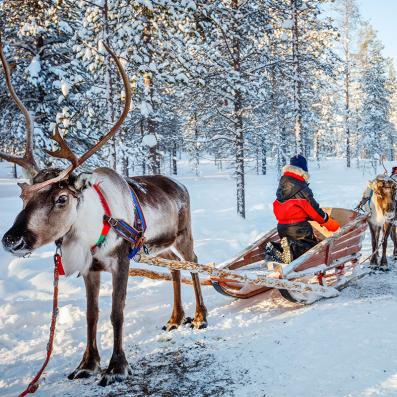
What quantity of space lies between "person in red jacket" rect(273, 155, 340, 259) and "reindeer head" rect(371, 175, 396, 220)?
2053mm

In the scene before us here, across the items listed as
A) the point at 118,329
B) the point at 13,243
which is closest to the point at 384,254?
the point at 118,329

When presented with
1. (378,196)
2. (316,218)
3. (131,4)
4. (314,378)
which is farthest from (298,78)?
(314,378)

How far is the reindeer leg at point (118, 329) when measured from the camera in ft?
12.1

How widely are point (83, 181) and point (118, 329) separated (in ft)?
4.96

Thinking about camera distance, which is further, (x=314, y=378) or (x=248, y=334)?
(x=248, y=334)

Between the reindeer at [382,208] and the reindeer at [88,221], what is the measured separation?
4.84m

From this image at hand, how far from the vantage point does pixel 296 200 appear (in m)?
5.95

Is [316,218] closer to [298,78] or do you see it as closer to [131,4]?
[131,4]

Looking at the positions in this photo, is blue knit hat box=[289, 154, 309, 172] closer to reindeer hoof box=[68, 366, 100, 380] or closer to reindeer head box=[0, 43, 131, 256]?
reindeer head box=[0, 43, 131, 256]

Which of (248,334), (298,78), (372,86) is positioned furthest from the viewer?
(372,86)

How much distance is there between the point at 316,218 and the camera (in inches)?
237

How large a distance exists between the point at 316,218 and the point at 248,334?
2.26 meters

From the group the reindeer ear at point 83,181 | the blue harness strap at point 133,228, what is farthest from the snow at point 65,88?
the reindeer ear at point 83,181

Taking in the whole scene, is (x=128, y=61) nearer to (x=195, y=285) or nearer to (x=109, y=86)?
(x=109, y=86)
